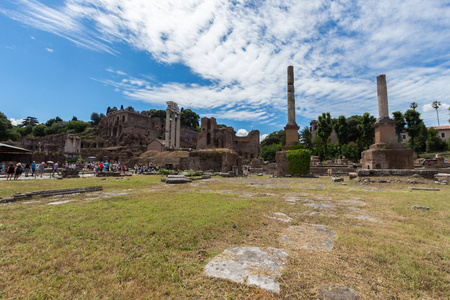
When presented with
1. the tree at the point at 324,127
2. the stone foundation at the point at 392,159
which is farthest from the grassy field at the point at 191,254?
the tree at the point at 324,127

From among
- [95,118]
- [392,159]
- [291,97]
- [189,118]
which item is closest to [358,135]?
[291,97]

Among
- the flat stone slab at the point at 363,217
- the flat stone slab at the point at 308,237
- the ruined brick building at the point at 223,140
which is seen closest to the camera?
the flat stone slab at the point at 308,237

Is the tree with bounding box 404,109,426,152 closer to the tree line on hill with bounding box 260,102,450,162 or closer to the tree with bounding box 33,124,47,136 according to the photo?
the tree line on hill with bounding box 260,102,450,162

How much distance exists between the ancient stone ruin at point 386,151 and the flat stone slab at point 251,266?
15.0 m

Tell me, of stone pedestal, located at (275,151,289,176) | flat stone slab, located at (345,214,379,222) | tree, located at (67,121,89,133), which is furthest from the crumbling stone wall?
tree, located at (67,121,89,133)

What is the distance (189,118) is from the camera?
90.8 m

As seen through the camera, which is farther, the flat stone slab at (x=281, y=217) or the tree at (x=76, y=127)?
the tree at (x=76, y=127)

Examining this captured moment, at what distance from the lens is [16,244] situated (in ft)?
9.44

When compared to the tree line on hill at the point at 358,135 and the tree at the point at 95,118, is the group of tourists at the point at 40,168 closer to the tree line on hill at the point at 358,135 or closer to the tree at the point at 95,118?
the tree line on hill at the point at 358,135

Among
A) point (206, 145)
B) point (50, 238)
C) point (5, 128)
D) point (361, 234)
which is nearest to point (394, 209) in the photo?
point (361, 234)

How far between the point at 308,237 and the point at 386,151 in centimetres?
1414

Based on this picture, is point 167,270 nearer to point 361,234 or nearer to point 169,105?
point 361,234

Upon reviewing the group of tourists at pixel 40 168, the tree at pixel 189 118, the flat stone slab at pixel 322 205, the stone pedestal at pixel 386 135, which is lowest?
the flat stone slab at pixel 322 205

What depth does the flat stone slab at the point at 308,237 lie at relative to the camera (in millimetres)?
2848
